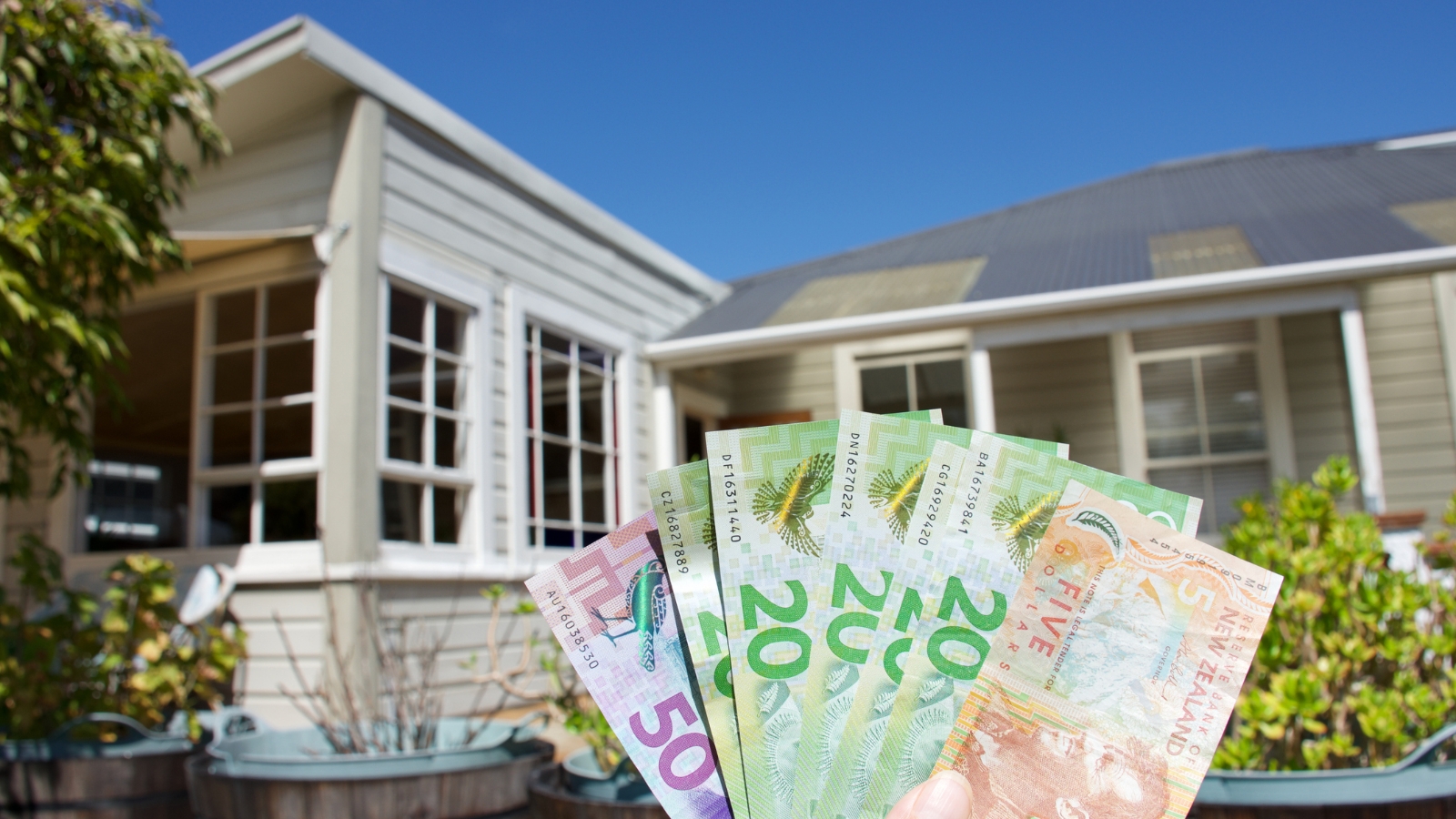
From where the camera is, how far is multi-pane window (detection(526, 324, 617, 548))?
19.5 ft

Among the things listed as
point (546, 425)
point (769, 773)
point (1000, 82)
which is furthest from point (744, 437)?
point (1000, 82)

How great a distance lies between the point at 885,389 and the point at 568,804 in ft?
21.2

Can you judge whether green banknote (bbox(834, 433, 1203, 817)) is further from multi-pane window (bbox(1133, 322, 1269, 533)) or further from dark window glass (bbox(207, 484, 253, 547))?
multi-pane window (bbox(1133, 322, 1269, 533))

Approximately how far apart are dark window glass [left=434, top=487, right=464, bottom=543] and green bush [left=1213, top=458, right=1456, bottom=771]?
3.86m

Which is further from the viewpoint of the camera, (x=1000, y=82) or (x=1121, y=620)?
(x=1000, y=82)

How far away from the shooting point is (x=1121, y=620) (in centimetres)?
76

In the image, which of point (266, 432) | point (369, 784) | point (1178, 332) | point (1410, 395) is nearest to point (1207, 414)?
point (1178, 332)

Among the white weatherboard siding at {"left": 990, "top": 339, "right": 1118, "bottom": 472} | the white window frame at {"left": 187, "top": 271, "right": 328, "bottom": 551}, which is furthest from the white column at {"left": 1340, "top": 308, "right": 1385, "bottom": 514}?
the white window frame at {"left": 187, "top": 271, "right": 328, "bottom": 551}

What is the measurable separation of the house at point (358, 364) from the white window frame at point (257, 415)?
1 cm

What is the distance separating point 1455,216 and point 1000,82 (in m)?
7.89

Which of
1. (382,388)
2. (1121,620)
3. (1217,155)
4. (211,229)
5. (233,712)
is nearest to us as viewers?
(1121,620)

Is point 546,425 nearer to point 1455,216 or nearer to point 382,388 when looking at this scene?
point 382,388

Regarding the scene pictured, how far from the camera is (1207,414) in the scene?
24.7 feet

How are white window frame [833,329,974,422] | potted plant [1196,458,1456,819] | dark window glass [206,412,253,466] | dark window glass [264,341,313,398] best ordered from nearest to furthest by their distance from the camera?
1. potted plant [1196,458,1456,819]
2. dark window glass [264,341,313,398]
3. dark window glass [206,412,253,466]
4. white window frame [833,329,974,422]
